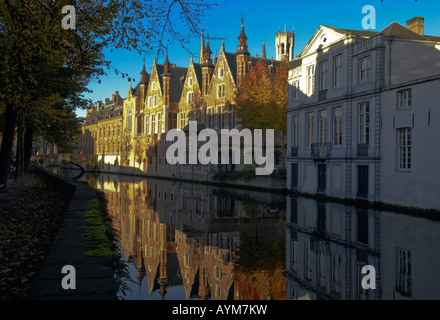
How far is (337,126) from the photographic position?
90.5 ft

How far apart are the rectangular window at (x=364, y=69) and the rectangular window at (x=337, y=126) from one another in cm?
261

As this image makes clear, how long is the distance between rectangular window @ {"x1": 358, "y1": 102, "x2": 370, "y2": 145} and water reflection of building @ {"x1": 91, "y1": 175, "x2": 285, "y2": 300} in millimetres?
8080

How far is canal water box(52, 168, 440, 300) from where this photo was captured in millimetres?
7031

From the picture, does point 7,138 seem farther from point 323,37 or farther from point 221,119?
point 221,119

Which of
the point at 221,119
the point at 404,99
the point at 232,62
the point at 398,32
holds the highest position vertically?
the point at 232,62

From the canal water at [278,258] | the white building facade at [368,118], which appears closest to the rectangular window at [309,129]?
the white building facade at [368,118]

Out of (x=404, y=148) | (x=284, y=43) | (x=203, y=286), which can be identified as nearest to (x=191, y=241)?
(x=203, y=286)

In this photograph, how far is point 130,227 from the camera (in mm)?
13773

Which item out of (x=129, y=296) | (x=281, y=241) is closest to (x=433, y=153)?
(x=281, y=241)

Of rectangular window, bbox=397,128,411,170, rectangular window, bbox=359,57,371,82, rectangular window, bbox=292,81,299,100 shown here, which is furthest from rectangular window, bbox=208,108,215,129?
rectangular window, bbox=397,128,411,170

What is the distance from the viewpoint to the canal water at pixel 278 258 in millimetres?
7031

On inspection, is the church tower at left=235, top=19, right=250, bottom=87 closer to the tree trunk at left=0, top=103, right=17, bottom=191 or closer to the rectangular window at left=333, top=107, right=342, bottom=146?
the rectangular window at left=333, top=107, right=342, bottom=146

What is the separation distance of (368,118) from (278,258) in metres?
17.9
